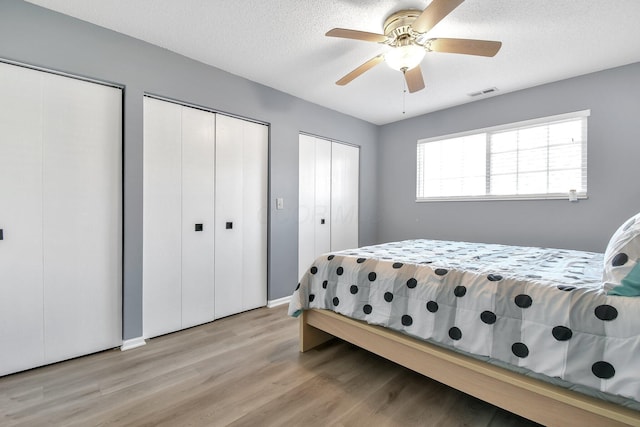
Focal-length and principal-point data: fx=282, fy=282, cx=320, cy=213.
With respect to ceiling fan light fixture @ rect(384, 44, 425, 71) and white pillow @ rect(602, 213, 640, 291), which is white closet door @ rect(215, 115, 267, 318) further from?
white pillow @ rect(602, 213, 640, 291)

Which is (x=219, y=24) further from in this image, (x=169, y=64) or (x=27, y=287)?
(x=27, y=287)

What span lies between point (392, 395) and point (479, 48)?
2186 mm

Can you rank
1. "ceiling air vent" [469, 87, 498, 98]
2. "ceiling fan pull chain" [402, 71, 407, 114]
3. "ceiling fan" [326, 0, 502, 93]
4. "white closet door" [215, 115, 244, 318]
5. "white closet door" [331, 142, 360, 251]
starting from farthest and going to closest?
"white closet door" [331, 142, 360, 251]
"ceiling air vent" [469, 87, 498, 98]
"ceiling fan pull chain" [402, 71, 407, 114]
"white closet door" [215, 115, 244, 318]
"ceiling fan" [326, 0, 502, 93]

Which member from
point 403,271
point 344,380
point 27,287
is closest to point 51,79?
point 27,287

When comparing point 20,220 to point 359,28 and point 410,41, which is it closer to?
point 359,28

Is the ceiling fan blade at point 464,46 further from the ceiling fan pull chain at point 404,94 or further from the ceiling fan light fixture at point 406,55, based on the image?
the ceiling fan pull chain at point 404,94

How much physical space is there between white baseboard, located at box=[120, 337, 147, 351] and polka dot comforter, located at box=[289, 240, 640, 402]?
1279 millimetres

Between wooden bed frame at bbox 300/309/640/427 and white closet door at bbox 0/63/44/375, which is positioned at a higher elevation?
white closet door at bbox 0/63/44/375

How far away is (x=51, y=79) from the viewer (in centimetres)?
192

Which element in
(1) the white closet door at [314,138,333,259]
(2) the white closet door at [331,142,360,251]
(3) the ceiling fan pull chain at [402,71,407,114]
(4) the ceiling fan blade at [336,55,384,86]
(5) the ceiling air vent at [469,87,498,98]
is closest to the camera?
(4) the ceiling fan blade at [336,55,384,86]

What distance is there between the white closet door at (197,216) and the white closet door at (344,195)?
5.58ft

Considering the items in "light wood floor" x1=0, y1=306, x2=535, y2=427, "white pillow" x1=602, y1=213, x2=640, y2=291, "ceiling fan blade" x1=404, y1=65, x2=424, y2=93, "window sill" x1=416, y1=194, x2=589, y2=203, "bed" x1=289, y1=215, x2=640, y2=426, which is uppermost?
"ceiling fan blade" x1=404, y1=65, x2=424, y2=93

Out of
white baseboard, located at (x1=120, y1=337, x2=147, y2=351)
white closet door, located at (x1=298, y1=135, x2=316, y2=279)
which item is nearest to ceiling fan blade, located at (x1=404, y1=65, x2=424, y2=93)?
white closet door, located at (x1=298, y1=135, x2=316, y2=279)

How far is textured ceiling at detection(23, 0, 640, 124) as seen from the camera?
184 centimetres
